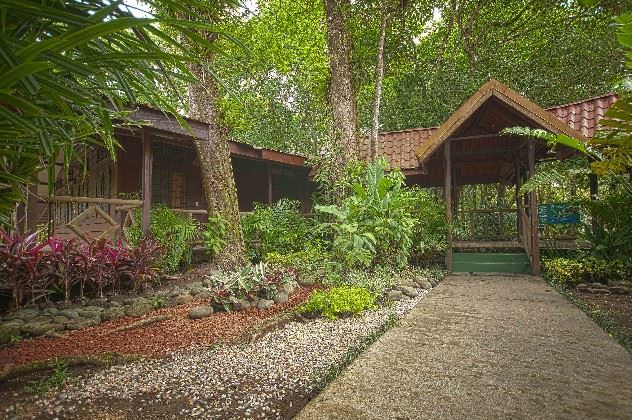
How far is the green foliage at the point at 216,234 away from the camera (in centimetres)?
839

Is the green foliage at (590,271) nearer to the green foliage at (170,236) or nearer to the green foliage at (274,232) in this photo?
the green foliage at (274,232)

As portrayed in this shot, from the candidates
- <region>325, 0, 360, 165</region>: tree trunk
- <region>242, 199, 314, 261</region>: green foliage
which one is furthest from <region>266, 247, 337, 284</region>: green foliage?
<region>325, 0, 360, 165</region>: tree trunk

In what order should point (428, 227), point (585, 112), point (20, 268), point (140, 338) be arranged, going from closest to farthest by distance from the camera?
point (140, 338) → point (20, 268) → point (428, 227) → point (585, 112)

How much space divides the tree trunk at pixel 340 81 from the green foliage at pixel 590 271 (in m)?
5.39

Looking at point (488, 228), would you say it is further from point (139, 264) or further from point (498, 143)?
point (139, 264)

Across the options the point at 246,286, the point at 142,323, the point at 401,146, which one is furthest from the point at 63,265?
the point at 401,146

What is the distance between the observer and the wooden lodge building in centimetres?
791

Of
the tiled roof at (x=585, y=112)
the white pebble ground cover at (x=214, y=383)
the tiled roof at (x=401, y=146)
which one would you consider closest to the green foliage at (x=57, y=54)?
the white pebble ground cover at (x=214, y=383)

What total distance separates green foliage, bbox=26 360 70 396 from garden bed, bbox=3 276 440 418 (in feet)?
0.28

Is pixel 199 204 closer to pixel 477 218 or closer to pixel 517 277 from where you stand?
pixel 517 277

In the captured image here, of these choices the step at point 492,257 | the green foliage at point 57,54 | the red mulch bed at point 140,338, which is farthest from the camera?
the step at point 492,257

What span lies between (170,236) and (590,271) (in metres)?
8.40

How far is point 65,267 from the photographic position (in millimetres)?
5340

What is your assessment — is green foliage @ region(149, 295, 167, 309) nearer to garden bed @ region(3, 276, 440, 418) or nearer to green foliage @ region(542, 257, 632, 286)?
garden bed @ region(3, 276, 440, 418)
